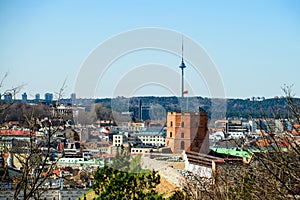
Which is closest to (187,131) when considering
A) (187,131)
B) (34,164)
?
(187,131)

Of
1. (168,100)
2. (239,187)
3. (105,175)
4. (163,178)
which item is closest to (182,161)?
(163,178)

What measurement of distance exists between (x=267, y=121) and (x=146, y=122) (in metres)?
21.6

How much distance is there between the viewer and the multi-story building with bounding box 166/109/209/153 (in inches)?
980

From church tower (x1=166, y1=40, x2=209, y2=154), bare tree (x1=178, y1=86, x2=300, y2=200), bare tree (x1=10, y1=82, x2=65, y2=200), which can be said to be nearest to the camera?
bare tree (x1=10, y1=82, x2=65, y2=200)

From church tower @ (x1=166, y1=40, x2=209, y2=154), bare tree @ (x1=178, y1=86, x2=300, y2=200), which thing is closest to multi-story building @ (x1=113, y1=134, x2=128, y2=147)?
church tower @ (x1=166, y1=40, x2=209, y2=154)

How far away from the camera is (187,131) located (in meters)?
26.4

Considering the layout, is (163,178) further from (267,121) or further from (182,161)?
(267,121)

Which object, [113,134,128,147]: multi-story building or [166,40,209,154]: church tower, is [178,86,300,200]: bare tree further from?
[166,40,209,154]: church tower

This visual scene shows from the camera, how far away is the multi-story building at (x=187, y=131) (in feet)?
81.7

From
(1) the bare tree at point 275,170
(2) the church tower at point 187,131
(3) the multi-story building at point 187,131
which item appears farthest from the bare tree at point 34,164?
(3) the multi-story building at point 187,131

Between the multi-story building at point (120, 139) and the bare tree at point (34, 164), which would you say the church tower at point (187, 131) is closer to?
the multi-story building at point (120, 139)

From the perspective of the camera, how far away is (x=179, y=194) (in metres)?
10.7

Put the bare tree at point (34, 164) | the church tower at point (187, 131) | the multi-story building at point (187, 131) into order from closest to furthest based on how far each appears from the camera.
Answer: the bare tree at point (34, 164) → the church tower at point (187, 131) → the multi-story building at point (187, 131)

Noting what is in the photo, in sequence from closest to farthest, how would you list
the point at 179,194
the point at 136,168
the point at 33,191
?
the point at 33,191
the point at 179,194
the point at 136,168
